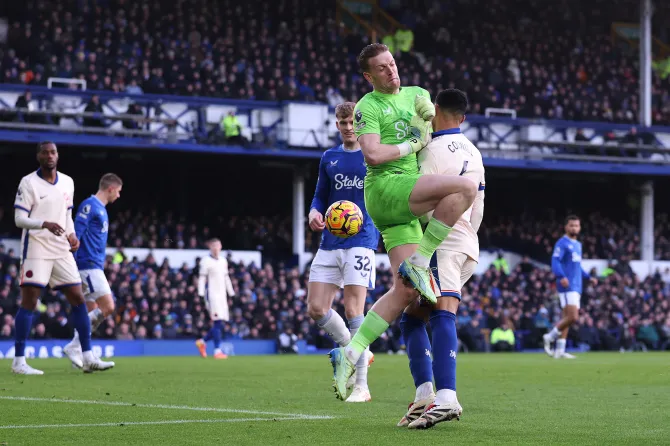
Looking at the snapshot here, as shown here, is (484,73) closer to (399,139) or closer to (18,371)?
(18,371)

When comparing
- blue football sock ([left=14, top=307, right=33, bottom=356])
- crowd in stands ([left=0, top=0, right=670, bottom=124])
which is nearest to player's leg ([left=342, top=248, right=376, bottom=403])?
blue football sock ([left=14, top=307, right=33, bottom=356])

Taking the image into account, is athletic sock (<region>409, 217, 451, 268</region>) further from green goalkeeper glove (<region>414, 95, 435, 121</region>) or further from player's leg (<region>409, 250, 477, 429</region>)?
green goalkeeper glove (<region>414, 95, 435, 121</region>)

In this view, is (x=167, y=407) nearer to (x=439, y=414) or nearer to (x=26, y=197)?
(x=439, y=414)

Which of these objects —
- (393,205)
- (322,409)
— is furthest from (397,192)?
(322,409)

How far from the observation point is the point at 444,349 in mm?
7137

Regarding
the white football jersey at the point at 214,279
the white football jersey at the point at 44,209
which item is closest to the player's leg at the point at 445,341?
the white football jersey at the point at 44,209

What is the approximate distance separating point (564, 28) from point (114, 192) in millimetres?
33599

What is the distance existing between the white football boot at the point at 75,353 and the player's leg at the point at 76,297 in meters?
0.57

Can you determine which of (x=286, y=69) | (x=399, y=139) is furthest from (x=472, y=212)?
(x=286, y=69)

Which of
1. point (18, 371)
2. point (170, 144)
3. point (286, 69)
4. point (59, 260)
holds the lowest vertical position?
point (18, 371)

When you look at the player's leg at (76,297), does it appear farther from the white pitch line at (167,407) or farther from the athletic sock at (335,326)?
the athletic sock at (335,326)

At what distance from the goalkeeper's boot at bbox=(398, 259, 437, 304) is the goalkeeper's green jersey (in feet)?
3.01

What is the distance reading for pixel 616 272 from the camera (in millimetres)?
37188

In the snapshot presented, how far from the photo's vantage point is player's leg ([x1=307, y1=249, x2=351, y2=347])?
10.5m
